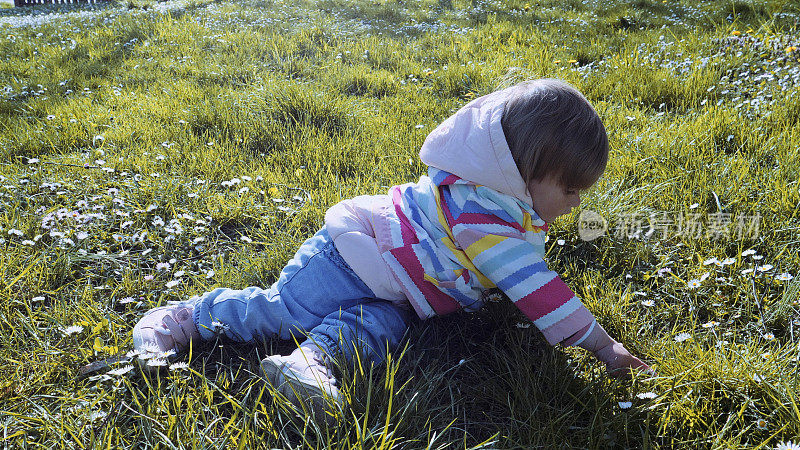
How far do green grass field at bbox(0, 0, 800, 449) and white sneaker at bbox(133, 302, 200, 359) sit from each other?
0.34ft

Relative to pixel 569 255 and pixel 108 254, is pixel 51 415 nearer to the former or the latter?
pixel 108 254

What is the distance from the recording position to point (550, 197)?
2162 mm

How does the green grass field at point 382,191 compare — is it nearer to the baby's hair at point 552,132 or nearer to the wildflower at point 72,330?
the wildflower at point 72,330

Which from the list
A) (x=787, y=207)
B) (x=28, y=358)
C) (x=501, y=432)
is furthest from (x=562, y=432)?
(x=28, y=358)

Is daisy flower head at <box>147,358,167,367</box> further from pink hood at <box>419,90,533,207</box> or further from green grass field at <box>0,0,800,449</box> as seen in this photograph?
pink hood at <box>419,90,533,207</box>

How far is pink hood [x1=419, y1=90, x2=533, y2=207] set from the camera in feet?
6.73

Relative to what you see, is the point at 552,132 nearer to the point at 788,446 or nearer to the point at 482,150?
the point at 482,150

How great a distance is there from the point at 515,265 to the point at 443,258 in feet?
1.04

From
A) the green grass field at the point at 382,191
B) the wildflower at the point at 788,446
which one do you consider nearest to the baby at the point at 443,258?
the green grass field at the point at 382,191

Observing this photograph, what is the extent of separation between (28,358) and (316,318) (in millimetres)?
1160

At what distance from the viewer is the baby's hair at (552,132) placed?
203cm

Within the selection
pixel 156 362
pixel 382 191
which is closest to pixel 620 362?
pixel 156 362

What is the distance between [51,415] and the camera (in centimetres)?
191

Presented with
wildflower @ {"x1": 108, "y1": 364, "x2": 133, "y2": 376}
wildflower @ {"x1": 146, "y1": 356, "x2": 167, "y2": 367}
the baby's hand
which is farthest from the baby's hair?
wildflower @ {"x1": 108, "y1": 364, "x2": 133, "y2": 376}
